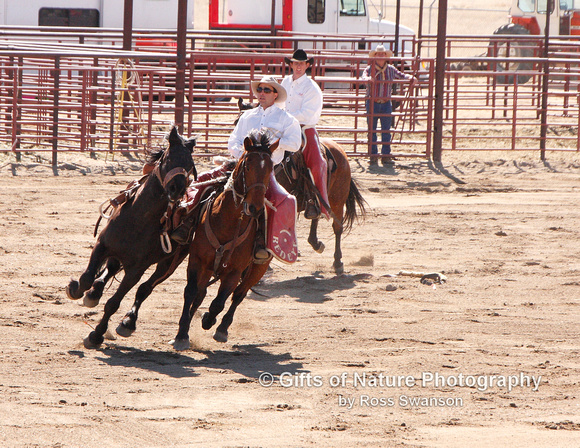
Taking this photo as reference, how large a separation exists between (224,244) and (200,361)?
0.82 metres

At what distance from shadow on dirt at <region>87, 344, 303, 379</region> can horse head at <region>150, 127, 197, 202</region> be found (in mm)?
1088

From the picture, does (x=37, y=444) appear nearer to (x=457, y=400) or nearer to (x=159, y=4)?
(x=457, y=400)

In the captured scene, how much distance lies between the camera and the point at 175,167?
19.3 feet

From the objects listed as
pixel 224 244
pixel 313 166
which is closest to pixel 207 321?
pixel 224 244

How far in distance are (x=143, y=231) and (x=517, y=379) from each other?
2.65 meters

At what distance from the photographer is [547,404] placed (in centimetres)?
519

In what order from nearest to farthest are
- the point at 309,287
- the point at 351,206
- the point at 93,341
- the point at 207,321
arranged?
the point at 93,341 → the point at 207,321 → the point at 309,287 → the point at 351,206

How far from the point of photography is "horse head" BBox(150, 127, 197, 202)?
5816 mm

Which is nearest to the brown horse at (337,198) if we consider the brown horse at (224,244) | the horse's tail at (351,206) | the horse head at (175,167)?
the horse's tail at (351,206)

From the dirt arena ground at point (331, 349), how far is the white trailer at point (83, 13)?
1092 centimetres

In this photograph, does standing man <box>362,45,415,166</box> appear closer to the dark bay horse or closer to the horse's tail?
the horse's tail

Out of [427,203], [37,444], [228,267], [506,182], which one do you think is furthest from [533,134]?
[37,444]

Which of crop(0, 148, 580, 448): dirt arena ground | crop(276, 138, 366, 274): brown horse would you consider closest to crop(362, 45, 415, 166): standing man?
crop(0, 148, 580, 448): dirt arena ground

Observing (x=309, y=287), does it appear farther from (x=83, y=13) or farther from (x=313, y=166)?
(x=83, y=13)
